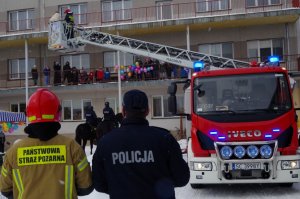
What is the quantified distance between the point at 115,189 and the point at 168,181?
0.40m

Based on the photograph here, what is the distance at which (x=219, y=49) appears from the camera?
24406 mm

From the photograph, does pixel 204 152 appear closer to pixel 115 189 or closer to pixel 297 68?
pixel 115 189

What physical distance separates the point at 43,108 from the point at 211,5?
22168mm

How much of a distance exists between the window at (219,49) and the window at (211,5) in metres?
1.98

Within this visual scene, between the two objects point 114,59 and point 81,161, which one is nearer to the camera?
point 81,161

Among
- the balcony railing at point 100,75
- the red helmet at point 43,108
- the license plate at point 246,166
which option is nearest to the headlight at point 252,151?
the license plate at point 246,166

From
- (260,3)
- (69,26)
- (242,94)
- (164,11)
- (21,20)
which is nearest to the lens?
(242,94)

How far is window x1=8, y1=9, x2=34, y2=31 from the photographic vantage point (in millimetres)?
27516

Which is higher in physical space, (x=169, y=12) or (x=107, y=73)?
(x=169, y=12)

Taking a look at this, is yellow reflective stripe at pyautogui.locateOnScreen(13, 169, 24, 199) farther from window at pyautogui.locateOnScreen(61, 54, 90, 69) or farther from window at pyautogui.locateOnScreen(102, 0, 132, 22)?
window at pyautogui.locateOnScreen(61, 54, 90, 69)

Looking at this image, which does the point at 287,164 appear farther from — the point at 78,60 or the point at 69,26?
the point at 78,60

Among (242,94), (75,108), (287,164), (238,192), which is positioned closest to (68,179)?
(287,164)

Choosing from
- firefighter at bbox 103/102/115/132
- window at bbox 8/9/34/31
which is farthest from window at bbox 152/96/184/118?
firefighter at bbox 103/102/115/132

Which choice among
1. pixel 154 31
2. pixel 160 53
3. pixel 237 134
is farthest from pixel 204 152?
pixel 154 31
